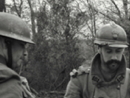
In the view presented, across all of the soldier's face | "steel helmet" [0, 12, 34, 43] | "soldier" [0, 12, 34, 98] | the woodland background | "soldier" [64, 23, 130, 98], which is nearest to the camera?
"soldier" [0, 12, 34, 98]

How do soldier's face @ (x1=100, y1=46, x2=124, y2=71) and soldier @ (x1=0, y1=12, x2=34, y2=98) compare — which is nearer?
soldier @ (x1=0, y1=12, x2=34, y2=98)

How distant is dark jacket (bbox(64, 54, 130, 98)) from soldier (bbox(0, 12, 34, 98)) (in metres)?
1.49

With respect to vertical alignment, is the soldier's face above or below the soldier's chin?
above

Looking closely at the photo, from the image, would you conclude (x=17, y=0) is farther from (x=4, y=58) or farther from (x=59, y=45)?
(x=4, y=58)

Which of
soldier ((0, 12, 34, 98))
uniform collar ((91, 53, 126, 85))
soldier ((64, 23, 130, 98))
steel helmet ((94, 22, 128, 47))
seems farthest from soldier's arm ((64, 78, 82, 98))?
soldier ((0, 12, 34, 98))

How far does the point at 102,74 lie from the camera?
4.78 metres

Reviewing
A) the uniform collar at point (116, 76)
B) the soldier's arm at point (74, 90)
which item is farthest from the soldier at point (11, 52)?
the uniform collar at point (116, 76)

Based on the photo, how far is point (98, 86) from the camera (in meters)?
4.68

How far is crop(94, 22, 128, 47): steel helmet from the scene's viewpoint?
466 cm

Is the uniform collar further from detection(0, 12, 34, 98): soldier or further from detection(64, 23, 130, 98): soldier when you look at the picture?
detection(0, 12, 34, 98): soldier

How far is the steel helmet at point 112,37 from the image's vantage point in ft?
15.3

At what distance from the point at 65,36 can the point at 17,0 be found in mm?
8787

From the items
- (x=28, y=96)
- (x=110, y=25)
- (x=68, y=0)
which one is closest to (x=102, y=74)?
(x=110, y=25)

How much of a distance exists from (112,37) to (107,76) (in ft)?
2.17
